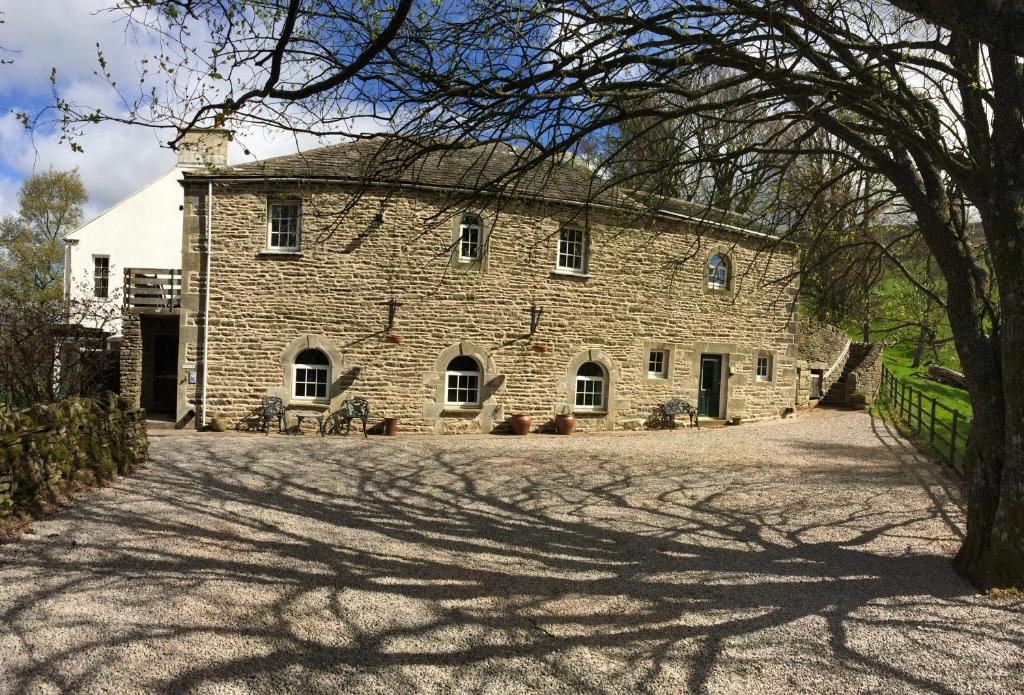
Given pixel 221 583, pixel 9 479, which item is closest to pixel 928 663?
pixel 221 583

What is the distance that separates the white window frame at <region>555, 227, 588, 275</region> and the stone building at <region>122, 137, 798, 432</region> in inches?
→ 1.9

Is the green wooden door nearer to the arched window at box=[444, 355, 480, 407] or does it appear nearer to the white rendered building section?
the arched window at box=[444, 355, 480, 407]

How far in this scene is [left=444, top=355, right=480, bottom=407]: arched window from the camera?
1449 centimetres

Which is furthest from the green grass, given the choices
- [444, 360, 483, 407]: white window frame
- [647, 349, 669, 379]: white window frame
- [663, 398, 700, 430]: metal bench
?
[444, 360, 483, 407]: white window frame

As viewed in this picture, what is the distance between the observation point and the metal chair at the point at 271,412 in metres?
13.7

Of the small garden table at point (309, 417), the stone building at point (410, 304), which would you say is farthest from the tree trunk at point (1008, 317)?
the small garden table at point (309, 417)

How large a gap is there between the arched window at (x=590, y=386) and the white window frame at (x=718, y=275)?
407 centimetres

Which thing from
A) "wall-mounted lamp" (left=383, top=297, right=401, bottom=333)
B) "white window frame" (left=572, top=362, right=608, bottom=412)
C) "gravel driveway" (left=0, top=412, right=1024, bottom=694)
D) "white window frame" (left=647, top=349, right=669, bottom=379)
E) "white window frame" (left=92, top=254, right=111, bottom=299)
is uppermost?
"white window frame" (left=92, top=254, right=111, bottom=299)

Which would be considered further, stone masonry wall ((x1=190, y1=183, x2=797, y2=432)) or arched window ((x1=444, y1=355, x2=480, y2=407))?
arched window ((x1=444, y1=355, x2=480, y2=407))

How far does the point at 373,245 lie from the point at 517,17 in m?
9.34

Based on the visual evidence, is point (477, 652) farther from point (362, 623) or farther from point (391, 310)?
point (391, 310)

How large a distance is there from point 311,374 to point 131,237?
13.7 m

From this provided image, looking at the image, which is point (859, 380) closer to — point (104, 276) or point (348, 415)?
point (348, 415)

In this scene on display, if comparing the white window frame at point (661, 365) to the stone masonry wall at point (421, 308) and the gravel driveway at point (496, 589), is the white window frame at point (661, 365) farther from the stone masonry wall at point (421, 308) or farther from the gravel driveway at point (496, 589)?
the gravel driveway at point (496, 589)
